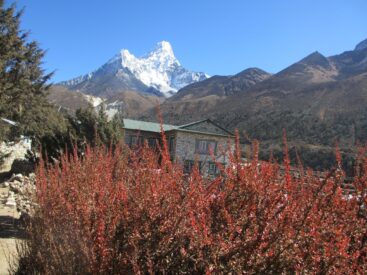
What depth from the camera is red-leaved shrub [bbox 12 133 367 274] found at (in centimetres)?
301

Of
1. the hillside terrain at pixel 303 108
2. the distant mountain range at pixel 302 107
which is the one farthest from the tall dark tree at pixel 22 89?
the hillside terrain at pixel 303 108

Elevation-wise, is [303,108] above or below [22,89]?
above

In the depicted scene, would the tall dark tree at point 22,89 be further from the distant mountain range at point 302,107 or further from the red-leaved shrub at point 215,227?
the red-leaved shrub at point 215,227

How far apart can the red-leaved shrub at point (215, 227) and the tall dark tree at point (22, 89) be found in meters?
18.5

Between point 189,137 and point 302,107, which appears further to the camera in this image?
point 302,107

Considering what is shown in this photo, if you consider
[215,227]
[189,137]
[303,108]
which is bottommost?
[215,227]

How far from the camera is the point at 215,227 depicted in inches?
136

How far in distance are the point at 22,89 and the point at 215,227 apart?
26.9 m

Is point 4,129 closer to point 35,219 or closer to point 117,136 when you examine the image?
point 117,136

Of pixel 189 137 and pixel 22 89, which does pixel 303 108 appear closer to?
pixel 189 137

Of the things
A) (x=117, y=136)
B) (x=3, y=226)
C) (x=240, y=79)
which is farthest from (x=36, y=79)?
(x=240, y=79)

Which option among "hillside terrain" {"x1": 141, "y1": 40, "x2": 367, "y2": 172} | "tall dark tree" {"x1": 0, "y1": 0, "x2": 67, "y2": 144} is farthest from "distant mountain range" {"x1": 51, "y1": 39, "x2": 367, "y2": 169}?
"tall dark tree" {"x1": 0, "y1": 0, "x2": 67, "y2": 144}

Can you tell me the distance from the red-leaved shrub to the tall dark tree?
1848cm

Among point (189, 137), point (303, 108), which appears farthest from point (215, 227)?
point (303, 108)
